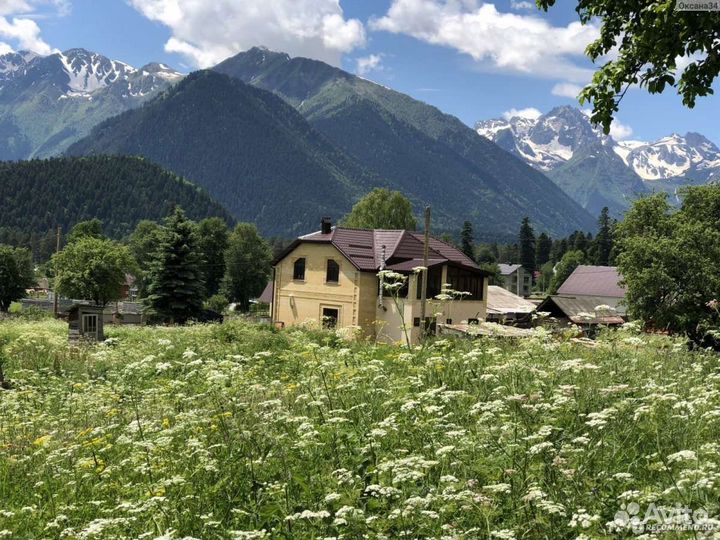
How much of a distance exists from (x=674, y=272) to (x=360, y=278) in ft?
63.6

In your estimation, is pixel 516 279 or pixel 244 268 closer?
pixel 244 268

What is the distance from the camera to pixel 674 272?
3966cm

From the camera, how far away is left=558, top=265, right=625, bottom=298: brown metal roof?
8234 cm

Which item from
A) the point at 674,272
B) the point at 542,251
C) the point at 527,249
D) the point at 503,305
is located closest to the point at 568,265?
the point at 527,249

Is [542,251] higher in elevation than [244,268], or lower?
higher

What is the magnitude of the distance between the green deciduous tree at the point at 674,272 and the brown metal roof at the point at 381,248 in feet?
33.0

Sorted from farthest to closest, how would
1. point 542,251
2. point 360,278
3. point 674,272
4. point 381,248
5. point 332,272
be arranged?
1. point 542,251
2. point 381,248
3. point 332,272
4. point 674,272
5. point 360,278

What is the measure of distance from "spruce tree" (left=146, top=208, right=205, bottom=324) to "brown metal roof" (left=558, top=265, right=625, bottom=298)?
52.7 meters

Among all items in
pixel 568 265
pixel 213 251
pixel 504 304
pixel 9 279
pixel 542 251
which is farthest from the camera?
pixel 542 251

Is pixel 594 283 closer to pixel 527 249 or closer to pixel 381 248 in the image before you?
pixel 381 248

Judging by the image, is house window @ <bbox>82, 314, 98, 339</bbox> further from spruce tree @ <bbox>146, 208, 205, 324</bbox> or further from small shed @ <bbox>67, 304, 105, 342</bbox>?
spruce tree @ <bbox>146, 208, 205, 324</bbox>

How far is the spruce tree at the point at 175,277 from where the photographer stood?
5381 centimetres

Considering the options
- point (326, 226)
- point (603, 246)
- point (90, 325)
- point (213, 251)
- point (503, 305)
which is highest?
point (603, 246)

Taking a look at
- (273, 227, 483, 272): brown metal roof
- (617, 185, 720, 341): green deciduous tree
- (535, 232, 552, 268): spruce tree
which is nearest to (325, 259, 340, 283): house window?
(273, 227, 483, 272): brown metal roof
